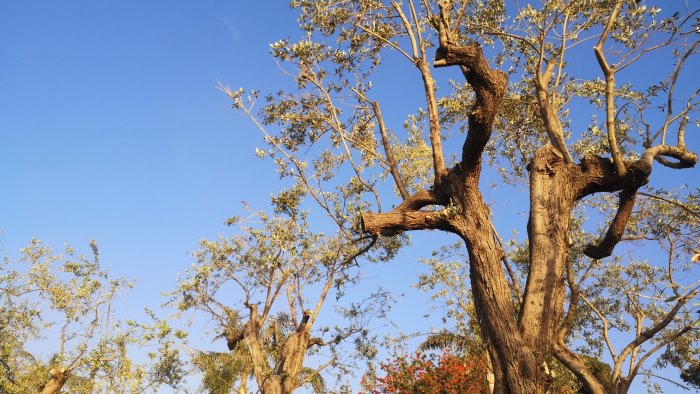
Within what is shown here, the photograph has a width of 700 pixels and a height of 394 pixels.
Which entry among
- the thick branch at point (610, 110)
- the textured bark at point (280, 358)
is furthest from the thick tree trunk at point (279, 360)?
the thick branch at point (610, 110)

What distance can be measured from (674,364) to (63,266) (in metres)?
27.4

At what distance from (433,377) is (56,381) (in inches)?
637

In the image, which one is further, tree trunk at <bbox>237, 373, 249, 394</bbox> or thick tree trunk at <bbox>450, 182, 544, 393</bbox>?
tree trunk at <bbox>237, 373, 249, 394</bbox>

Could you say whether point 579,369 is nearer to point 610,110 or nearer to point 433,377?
point 610,110

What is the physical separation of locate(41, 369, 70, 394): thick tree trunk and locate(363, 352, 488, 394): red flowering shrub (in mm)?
12904

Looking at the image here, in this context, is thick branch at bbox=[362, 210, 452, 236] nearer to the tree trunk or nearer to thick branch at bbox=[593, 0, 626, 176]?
thick branch at bbox=[593, 0, 626, 176]

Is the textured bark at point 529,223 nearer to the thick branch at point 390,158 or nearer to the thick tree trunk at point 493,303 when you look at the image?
the thick tree trunk at point 493,303

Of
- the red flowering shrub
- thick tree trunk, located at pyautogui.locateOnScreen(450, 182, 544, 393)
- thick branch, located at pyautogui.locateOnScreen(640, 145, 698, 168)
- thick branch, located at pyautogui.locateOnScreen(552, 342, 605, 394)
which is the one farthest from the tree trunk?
thick branch, located at pyautogui.locateOnScreen(640, 145, 698, 168)

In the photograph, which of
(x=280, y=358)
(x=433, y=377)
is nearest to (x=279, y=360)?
(x=280, y=358)

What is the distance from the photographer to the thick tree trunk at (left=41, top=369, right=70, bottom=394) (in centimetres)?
2205

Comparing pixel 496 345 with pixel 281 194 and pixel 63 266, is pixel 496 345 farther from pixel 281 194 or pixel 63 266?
pixel 63 266

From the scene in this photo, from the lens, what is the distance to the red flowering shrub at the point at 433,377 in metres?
24.3

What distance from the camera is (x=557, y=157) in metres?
8.80

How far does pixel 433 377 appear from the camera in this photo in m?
24.6
